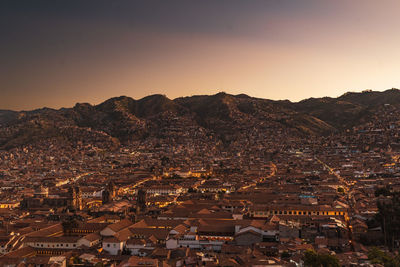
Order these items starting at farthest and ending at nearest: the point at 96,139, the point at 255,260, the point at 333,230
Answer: the point at 96,139 → the point at 333,230 → the point at 255,260

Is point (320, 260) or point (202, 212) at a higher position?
point (320, 260)

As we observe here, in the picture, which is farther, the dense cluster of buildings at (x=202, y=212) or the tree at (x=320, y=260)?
the dense cluster of buildings at (x=202, y=212)

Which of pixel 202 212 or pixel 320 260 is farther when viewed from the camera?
pixel 202 212

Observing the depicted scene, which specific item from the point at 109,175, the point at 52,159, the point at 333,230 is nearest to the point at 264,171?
the point at 109,175

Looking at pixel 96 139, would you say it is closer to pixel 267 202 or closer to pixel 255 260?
pixel 267 202

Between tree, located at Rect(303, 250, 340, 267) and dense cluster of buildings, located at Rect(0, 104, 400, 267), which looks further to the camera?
dense cluster of buildings, located at Rect(0, 104, 400, 267)

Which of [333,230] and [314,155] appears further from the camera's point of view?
[314,155]

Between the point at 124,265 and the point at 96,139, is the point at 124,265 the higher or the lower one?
the lower one

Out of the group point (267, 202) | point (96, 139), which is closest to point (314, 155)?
point (267, 202)

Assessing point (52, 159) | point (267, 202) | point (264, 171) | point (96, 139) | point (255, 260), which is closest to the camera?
point (255, 260)
